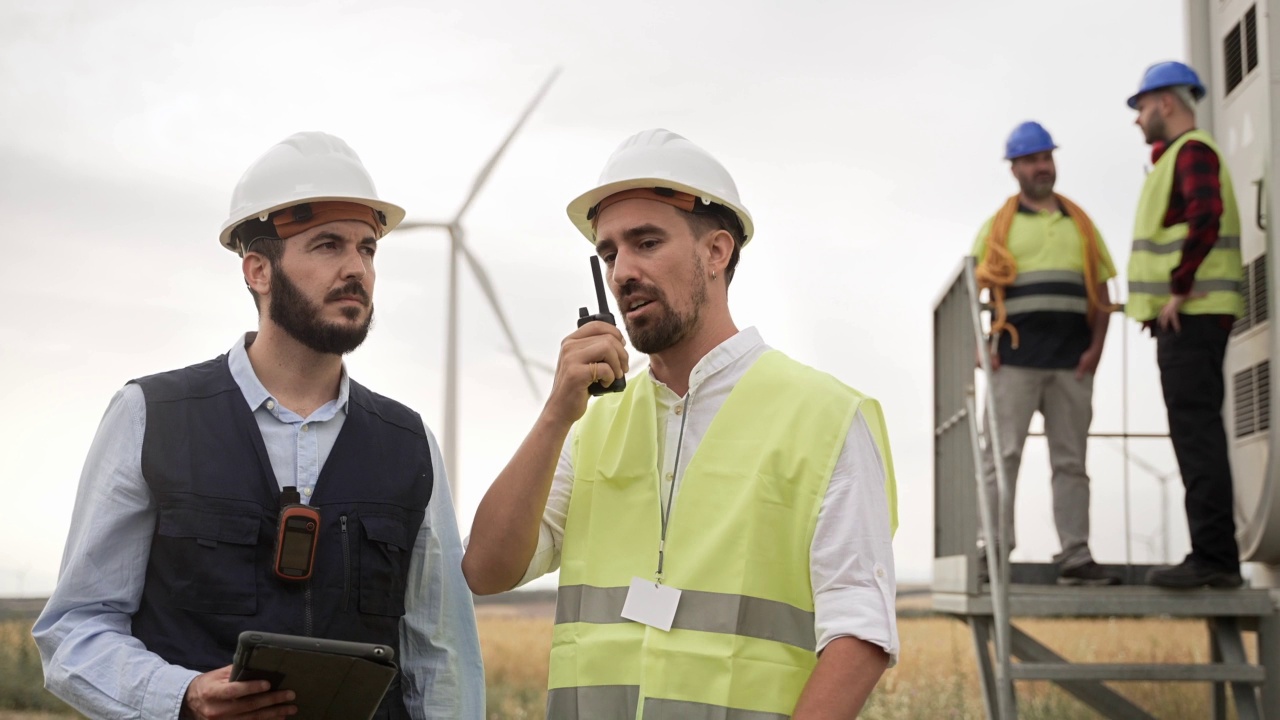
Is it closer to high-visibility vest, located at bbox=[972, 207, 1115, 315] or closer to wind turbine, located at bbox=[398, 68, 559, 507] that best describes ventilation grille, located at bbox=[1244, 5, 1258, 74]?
high-visibility vest, located at bbox=[972, 207, 1115, 315]

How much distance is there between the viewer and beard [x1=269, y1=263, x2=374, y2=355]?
11.6 feet

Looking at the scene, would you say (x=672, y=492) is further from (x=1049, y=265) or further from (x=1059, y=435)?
(x=1049, y=265)

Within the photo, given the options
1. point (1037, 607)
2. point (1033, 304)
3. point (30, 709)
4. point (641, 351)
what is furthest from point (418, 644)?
point (30, 709)

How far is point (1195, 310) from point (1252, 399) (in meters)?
1.21

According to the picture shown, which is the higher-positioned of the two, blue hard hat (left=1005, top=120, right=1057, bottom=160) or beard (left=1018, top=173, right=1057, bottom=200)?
blue hard hat (left=1005, top=120, right=1057, bottom=160)

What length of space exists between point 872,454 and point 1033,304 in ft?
15.2

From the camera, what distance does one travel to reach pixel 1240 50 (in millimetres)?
7934

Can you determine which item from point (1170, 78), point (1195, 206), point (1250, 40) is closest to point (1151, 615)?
point (1195, 206)

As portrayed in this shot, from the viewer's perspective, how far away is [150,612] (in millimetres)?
3256

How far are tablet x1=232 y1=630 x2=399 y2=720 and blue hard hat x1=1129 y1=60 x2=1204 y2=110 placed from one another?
5.56 metres

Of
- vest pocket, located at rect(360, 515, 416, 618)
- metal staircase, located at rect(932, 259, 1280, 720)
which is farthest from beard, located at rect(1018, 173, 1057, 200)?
vest pocket, located at rect(360, 515, 416, 618)

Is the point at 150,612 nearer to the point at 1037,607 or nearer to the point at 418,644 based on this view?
the point at 418,644

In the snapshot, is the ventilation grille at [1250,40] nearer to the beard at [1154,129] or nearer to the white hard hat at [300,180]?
the beard at [1154,129]

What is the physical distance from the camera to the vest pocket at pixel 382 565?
340 centimetres
